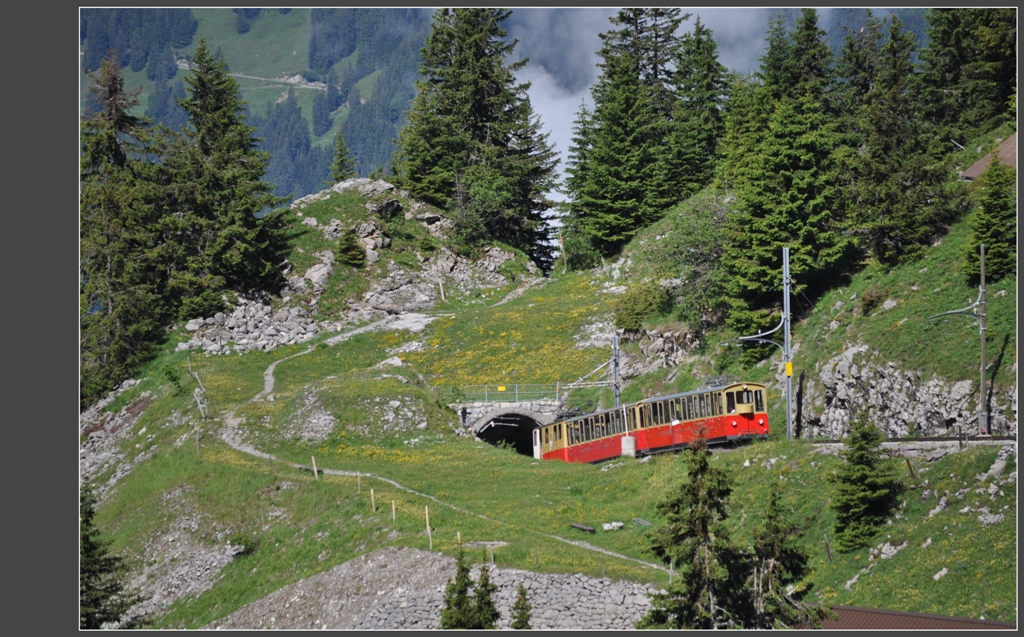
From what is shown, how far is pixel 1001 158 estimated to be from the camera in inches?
2466

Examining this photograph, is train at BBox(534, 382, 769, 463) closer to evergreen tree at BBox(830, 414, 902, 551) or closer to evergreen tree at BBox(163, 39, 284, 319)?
evergreen tree at BBox(830, 414, 902, 551)

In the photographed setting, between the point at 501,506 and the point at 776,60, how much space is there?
6350 cm

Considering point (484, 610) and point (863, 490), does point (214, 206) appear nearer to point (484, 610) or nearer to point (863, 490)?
point (484, 610)

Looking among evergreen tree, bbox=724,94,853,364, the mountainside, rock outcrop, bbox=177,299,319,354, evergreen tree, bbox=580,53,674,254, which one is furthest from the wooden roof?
rock outcrop, bbox=177,299,319,354

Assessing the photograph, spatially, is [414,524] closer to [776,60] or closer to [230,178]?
[230,178]

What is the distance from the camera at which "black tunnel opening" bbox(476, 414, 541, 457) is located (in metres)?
66.5

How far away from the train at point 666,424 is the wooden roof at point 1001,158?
26.0 m

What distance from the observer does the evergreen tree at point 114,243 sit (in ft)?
268

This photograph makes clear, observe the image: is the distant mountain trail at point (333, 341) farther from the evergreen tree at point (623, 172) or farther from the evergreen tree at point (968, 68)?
the evergreen tree at point (968, 68)

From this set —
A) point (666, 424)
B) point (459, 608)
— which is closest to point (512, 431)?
point (666, 424)

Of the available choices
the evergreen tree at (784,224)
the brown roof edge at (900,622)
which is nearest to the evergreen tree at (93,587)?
the brown roof edge at (900,622)

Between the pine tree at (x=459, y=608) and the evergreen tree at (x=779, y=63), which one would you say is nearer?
the pine tree at (x=459, y=608)

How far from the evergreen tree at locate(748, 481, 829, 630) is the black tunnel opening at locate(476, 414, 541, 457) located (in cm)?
3791

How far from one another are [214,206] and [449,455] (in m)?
46.0
